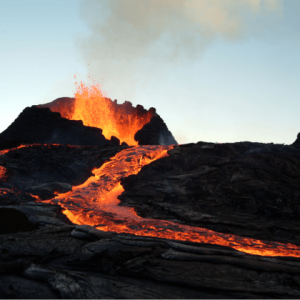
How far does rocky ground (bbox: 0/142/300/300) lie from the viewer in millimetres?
8070

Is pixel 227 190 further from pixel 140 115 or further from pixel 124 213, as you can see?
pixel 140 115

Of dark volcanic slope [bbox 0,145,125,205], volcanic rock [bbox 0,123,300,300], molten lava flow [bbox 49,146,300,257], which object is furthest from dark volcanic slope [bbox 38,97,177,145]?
molten lava flow [bbox 49,146,300,257]

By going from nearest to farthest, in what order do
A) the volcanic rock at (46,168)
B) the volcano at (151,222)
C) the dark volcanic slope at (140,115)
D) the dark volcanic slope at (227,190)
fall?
the volcano at (151,222), the dark volcanic slope at (227,190), the volcanic rock at (46,168), the dark volcanic slope at (140,115)

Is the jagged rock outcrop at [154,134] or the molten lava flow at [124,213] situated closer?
the molten lava flow at [124,213]

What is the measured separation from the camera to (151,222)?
58.7 ft

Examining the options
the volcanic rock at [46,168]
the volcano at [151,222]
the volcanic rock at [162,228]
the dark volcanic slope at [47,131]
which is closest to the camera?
the volcanic rock at [162,228]

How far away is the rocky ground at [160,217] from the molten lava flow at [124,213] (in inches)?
47.9

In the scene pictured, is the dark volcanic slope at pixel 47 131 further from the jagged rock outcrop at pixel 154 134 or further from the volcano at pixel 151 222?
Answer: the jagged rock outcrop at pixel 154 134

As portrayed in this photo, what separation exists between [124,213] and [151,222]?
147 inches

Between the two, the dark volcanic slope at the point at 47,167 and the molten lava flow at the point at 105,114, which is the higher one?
the molten lava flow at the point at 105,114

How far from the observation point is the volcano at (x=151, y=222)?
8.26 m

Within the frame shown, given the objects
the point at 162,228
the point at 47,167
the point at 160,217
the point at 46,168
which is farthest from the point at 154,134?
the point at 162,228

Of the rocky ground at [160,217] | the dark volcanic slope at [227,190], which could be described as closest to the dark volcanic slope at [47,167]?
the rocky ground at [160,217]

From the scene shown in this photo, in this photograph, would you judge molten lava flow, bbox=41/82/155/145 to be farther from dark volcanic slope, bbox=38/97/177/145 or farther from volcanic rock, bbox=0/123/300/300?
volcanic rock, bbox=0/123/300/300
